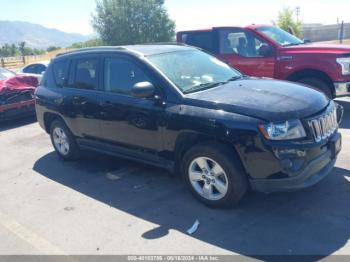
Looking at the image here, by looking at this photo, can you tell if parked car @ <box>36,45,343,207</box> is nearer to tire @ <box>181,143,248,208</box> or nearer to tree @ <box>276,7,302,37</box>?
tire @ <box>181,143,248,208</box>

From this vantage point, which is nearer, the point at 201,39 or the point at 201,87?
the point at 201,87

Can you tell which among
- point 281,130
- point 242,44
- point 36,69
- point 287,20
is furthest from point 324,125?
point 287,20

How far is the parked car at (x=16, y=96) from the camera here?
9.23 metres

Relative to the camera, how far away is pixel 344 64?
23.6ft

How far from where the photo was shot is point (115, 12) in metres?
36.6

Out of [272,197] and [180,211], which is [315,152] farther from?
[180,211]

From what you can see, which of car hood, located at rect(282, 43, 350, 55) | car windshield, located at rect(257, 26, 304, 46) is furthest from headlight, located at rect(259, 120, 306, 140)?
car windshield, located at rect(257, 26, 304, 46)

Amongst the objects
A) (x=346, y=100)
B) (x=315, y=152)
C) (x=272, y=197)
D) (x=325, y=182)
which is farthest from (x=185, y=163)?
(x=346, y=100)

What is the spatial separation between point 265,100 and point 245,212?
3.93ft

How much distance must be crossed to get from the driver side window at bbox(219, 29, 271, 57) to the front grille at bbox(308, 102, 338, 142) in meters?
3.94

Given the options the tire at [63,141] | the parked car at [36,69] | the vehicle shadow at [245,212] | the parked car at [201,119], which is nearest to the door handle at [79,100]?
the parked car at [201,119]

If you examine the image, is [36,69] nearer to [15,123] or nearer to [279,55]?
[15,123]

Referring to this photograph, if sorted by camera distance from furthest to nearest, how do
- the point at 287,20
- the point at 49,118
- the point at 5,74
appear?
the point at 287,20 < the point at 5,74 < the point at 49,118

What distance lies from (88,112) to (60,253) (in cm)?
231
